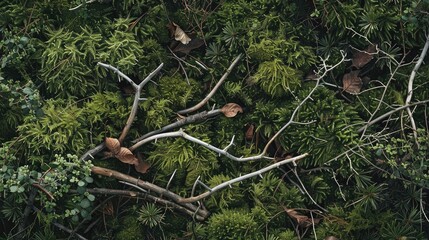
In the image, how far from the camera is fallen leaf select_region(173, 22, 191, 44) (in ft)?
9.75

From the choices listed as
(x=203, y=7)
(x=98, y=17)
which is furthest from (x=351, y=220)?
(x=98, y=17)

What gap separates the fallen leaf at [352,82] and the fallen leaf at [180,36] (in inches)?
29.9

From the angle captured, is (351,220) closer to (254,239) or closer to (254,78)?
(254,239)

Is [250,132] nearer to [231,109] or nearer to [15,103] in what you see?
[231,109]

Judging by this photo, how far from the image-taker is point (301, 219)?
2.77 metres

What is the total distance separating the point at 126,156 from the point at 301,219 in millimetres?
818

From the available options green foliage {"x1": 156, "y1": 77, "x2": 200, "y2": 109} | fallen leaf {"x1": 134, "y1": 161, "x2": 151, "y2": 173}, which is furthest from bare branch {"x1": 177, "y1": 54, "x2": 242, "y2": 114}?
fallen leaf {"x1": 134, "y1": 161, "x2": 151, "y2": 173}

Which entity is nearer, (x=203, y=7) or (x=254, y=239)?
(x=254, y=239)

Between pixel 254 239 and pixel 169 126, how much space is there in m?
0.63

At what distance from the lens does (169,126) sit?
2857 mm

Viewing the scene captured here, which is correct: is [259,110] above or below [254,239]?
above

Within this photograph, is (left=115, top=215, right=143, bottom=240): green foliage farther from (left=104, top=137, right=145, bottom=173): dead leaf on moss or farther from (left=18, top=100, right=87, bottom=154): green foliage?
(left=18, top=100, right=87, bottom=154): green foliage

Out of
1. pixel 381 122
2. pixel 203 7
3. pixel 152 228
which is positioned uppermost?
pixel 203 7

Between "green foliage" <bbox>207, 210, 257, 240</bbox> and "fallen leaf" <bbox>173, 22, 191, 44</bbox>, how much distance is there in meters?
0.84
